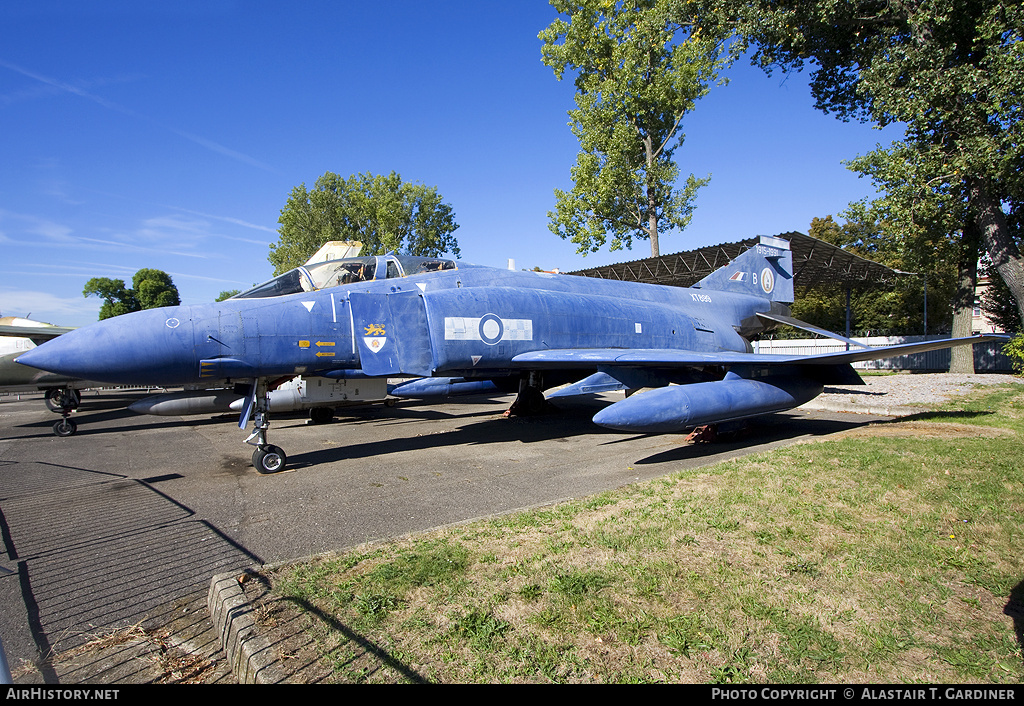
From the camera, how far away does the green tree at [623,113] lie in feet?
80.6

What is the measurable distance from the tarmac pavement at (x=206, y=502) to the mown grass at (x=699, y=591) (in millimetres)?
678

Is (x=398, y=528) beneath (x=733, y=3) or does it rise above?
beneath

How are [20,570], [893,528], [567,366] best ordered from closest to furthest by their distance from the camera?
1. [20,570]
2. [893,528]
3. [567,366]

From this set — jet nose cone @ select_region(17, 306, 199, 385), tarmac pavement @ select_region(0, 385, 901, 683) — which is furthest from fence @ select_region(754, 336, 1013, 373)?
jet nose cone @ select_region(17, 306, 199, 385)

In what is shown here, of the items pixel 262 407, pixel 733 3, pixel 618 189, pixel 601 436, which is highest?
pixel 733 3

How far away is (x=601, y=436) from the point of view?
9875mm

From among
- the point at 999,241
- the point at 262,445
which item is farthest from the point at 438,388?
the point at 999,241

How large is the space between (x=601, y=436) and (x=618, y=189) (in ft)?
62.9

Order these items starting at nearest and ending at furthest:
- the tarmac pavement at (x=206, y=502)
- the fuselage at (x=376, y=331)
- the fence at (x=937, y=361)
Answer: the tarmac pavement at (x=206, y=502) < the fuselage at (x=376, y=331) < the fence at (x=937, y=361)

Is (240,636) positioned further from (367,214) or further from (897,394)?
(367,214)

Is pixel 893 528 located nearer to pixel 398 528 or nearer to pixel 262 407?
pixel 398 528

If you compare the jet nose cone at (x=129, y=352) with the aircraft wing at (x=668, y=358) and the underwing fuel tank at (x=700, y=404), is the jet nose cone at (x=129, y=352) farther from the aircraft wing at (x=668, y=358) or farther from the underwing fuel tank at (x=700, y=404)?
the underwing fuel tank at (x=700, y=404)

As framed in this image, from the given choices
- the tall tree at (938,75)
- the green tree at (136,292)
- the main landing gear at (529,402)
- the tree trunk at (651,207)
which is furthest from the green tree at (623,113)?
the green tree at (136,292)
